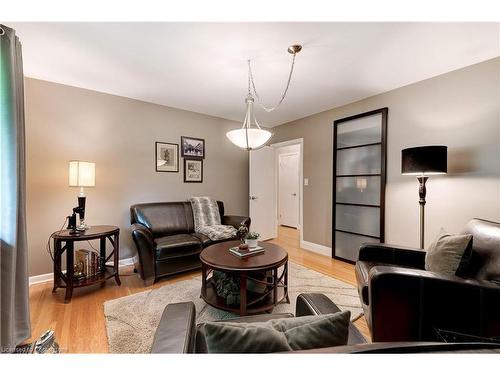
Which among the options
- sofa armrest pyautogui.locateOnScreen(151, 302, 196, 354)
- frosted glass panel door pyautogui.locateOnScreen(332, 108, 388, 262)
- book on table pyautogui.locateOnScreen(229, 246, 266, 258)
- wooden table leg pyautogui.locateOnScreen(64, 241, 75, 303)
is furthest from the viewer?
frosted glass panel door pyautogui.locateOnScreen(332, 108, 388, 262)

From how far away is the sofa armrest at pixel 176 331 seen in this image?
2.55 feet

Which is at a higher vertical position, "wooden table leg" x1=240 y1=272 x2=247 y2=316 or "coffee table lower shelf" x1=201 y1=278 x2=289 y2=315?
"wooden table leg" x1=240 y1=272 x2=247 y2=316

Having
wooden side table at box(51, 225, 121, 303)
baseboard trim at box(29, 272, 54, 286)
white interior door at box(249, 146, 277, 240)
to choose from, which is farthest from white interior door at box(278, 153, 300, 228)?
baseboard trim at box(29, 272, 54, 286)

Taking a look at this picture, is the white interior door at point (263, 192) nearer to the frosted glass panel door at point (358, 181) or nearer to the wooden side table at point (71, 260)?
the frosted glass panel door at point (358, 181)

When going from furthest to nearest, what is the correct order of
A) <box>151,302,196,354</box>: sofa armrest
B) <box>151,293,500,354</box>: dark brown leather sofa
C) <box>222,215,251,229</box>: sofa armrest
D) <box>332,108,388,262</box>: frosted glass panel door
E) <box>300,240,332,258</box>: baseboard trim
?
<box>300,240,332,258</box>: baseboard trim → <box>222,215,251,229</box>: sofa armrest → <box>332,108,388,262</box>: frosted glass panel door → <box>151,302,196,354</box>: sofa armrest → <box>151,293,500,354</box>: dark brown leather sofa

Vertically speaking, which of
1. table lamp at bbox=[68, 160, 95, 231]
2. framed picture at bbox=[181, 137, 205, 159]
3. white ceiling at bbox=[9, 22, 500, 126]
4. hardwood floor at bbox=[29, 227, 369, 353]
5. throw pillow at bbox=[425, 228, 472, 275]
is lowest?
hardwood floor at bbox=[29, 227, 369, 353]

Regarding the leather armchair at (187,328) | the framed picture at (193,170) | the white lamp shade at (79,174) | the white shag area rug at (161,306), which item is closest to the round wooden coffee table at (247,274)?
the white shag area rug at (161,306)

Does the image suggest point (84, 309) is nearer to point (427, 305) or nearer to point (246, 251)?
point (246, 251)

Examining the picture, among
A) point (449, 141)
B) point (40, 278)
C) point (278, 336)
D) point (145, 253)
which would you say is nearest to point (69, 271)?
point (145, 253)

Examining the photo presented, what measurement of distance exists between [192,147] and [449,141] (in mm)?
3447

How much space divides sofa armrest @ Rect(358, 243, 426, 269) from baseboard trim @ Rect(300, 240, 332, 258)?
Result: 1.62m

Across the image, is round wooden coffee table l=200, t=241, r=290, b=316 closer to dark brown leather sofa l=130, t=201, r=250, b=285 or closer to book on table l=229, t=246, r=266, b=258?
book on table l=229, t=246, r=266, b=258

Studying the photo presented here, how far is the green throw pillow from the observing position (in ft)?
1.86

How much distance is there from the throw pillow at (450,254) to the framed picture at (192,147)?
3.34 metres
